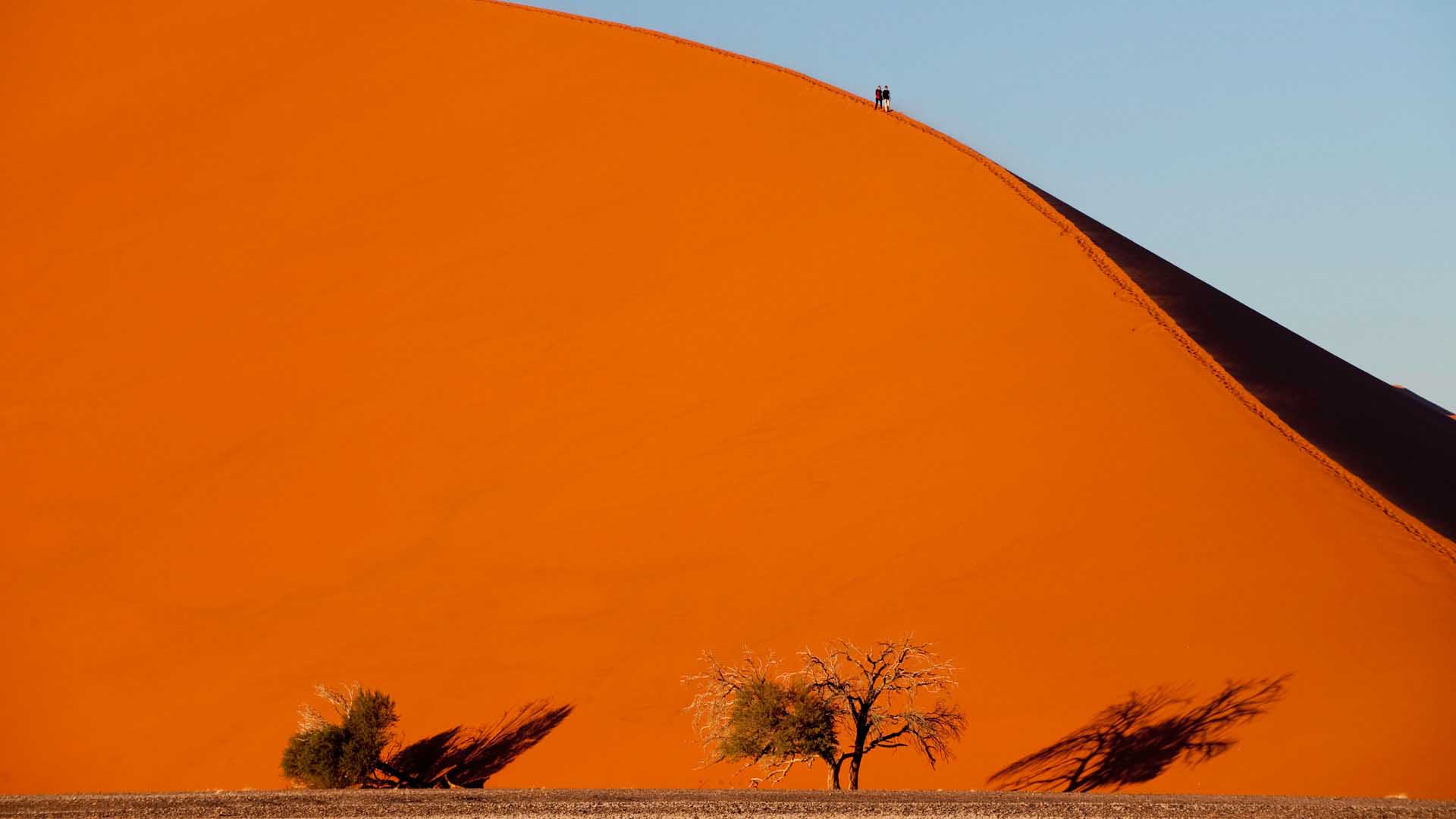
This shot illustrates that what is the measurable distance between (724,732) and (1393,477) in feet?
32.0

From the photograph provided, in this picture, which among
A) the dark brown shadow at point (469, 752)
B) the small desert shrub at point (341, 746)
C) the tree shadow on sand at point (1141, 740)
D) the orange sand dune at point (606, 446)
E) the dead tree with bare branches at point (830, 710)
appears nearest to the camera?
the tree shadow on sand at point (1141, 740)

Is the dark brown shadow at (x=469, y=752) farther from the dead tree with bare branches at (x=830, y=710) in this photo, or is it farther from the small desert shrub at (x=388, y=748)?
the dead tree with bare branches at (x=830, y=710)

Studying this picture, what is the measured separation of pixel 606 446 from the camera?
18562 mm

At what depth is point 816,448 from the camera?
17.8 metres

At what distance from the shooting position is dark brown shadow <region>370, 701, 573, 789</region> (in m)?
14.0

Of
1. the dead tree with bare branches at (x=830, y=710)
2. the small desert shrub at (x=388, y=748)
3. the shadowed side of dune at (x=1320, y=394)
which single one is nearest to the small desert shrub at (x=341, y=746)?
the small desert shrub at (x=388, y=748)

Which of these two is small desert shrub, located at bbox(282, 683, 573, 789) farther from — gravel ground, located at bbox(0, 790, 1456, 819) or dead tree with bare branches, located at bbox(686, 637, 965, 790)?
dead tree with bare branches, located at bbox(686, 637, 965, 790)

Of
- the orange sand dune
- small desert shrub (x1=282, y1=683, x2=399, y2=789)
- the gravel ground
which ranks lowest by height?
the gravel ground

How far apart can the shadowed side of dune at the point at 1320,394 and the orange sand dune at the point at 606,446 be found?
2.76 feet

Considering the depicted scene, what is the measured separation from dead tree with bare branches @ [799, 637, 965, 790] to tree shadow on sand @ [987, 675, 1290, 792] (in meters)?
0.77

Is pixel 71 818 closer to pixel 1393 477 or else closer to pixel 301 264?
pixel 301 264

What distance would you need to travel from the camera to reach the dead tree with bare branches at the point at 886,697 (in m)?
13.1

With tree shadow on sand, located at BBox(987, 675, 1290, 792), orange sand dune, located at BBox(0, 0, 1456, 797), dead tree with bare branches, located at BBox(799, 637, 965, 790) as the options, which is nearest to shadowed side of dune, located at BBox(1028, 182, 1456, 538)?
orange sand dune, located at BBox(0, 0, 1456, 797)

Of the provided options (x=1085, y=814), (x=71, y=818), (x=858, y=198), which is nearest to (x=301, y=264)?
(x=858, y=198)
